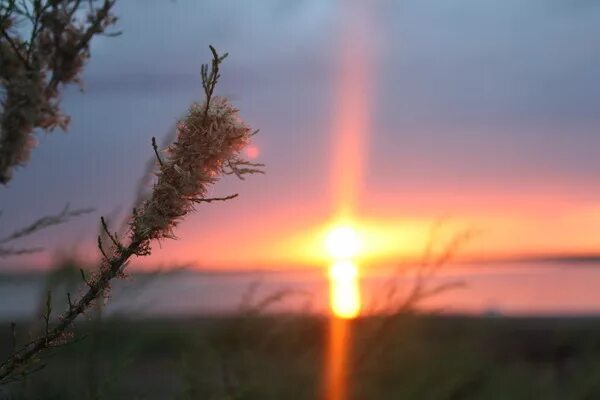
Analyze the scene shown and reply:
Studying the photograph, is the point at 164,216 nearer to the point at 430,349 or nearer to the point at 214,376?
the point at 214,376

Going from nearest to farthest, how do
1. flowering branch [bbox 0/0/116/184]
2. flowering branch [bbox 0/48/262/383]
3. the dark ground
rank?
flowering branch [bbox 0/48/262/383] → flowering branch [bbox 0/0/116/184] → the dark ground

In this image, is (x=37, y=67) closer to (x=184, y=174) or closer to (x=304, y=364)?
(x=184, y=174)

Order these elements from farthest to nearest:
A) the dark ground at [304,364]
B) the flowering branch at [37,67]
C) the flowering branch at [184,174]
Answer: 1. the dark ground at [304,364]
2. the flowering branch at [37,67]
3. the flowering branch at [184,174]

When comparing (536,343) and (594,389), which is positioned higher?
(536,343)

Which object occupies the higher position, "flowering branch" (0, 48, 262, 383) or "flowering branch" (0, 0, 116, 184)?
"flowering branch" (0, 0, 116, 184)

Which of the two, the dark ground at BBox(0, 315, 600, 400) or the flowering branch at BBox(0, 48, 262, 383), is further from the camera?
the dark ground at BBox(0, 315, 600, 400)

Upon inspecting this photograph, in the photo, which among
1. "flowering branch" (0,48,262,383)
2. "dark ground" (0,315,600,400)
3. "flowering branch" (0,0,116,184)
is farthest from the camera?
"dark ground" (0,315,600,400)

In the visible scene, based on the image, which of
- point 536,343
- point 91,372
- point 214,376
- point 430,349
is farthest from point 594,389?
point 536,343

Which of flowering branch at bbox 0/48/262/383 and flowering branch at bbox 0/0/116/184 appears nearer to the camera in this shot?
flowering branch at bbox 0/48/262/383
